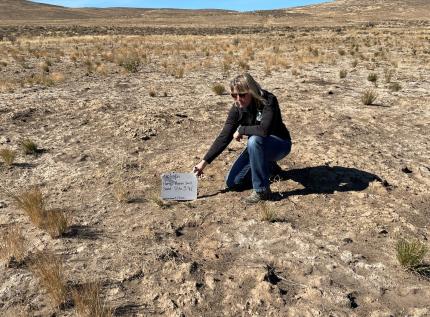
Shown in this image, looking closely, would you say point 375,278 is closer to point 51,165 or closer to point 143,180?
point 143,180

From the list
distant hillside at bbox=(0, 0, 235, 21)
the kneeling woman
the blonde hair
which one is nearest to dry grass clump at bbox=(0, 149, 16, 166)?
the kneeling woman

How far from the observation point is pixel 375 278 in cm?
398

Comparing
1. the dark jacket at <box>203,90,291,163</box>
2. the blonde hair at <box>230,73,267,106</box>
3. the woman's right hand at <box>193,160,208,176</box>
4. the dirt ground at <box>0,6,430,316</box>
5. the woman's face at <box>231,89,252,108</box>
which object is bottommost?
the dirt ground at <box>0,6,430,316</box>

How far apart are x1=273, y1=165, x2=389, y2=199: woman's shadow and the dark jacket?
815 millimetres

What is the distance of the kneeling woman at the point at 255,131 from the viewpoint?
495 centimetres

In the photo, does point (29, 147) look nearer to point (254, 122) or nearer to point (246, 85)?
point (254, 122)

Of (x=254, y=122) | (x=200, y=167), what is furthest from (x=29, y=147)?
(x=254, y=122)

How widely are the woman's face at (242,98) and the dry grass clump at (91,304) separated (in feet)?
8.08

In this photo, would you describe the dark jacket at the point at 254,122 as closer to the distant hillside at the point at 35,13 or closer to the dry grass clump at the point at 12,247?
the dry grass clump at the point at 12,247

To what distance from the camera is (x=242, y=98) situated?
16.4ft

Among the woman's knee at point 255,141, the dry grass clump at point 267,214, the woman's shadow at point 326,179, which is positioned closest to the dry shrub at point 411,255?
the dry grass clump at point 267,214

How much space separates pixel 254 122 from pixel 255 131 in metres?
0.23

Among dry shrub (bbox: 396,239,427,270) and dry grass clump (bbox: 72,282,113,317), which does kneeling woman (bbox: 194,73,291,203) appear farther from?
dry grass clump (bbox: 72,282,113,317)

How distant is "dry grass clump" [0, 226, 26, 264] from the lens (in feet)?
14.0
